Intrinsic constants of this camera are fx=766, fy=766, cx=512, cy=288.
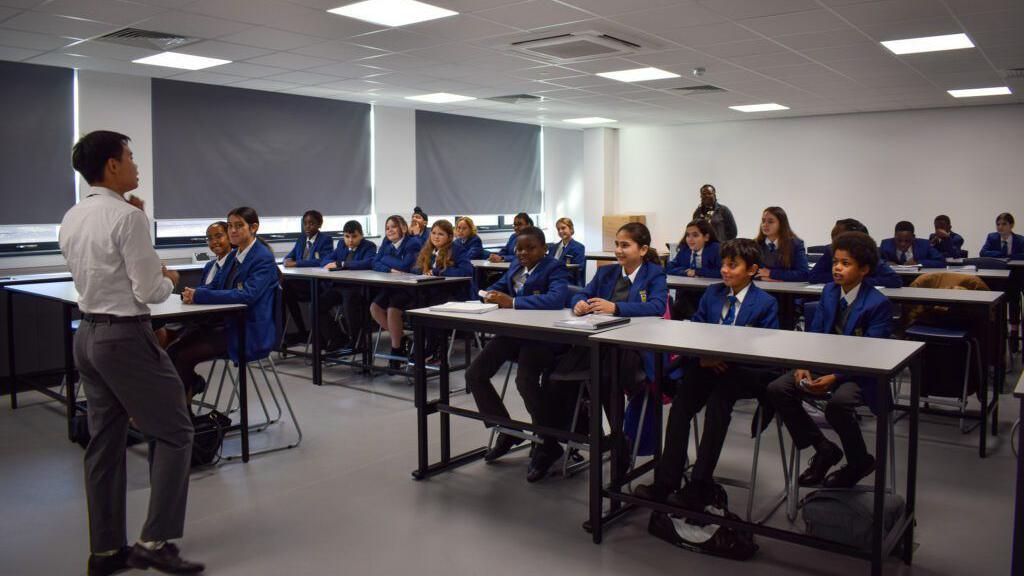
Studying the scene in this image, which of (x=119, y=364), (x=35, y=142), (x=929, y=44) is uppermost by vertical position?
(x=929, y=44)

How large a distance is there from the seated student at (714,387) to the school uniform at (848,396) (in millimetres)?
117

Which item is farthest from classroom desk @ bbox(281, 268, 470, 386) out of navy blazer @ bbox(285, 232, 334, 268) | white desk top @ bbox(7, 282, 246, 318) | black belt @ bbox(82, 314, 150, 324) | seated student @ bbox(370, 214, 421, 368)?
black belt @ bbox(82, 314, 150, 324)

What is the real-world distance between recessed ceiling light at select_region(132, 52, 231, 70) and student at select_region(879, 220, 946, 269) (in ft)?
20.7

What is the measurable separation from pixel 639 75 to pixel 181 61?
13.9 feet

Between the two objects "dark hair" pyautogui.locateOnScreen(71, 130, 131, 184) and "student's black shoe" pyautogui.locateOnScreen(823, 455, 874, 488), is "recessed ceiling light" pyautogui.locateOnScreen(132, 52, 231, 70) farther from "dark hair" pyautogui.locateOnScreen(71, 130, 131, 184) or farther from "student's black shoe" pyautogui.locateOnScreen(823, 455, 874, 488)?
"student's black shoe" pyautogui.locateOnScreen(823, 455, 874, 488)

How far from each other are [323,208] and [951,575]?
310 inches

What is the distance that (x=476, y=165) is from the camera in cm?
1138

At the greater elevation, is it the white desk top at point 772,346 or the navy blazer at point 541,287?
the navy blazer at point 541,287

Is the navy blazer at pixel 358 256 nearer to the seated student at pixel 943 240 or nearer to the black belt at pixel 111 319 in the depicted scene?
the black belt at pixel 111 319

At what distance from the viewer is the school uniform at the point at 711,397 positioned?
3102 millimetres

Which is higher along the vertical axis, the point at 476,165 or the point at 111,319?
the point at 476,165

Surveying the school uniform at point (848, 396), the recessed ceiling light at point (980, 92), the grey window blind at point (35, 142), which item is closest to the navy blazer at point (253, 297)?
the school uniform at point (848, 396)

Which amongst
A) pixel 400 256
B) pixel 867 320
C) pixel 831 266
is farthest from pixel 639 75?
pixel 867 320

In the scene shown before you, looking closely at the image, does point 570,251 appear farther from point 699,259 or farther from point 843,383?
point 843,383
